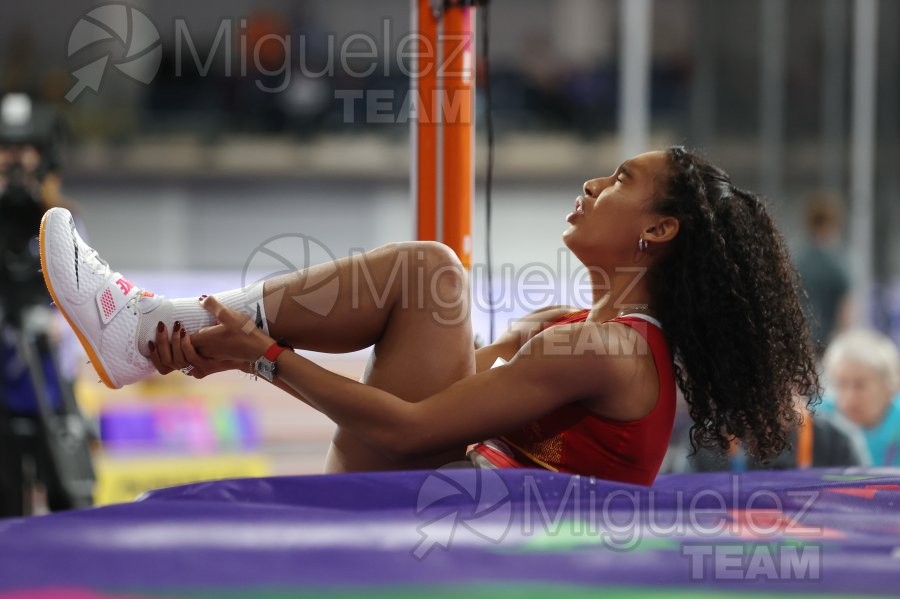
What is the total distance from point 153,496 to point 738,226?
2.87ft

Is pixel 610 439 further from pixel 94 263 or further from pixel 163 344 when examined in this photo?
pixel 94 263

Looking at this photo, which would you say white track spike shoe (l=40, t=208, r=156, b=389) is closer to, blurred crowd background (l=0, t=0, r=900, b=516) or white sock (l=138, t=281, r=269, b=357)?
white sock (l=138, t=281, r=269, b=357)

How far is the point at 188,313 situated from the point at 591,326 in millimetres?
572

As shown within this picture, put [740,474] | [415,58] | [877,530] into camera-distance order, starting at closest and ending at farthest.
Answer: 1. [877,530]
2. [740,474]
3. [415,58]

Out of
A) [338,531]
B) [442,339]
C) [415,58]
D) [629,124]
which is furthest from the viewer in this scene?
[629,124]

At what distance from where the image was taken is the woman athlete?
4.62 feet

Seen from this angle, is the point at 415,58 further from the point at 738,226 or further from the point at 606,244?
the point at 738,226

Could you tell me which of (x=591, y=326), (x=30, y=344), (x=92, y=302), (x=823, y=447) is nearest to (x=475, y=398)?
(x=591, y=326)

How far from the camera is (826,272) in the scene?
14.2ft

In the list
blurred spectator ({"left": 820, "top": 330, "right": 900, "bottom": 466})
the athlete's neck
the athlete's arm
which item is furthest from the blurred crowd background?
the athlete's arm

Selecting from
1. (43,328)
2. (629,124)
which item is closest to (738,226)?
(43,328)

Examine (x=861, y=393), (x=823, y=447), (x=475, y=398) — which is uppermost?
(x=475, y=398)

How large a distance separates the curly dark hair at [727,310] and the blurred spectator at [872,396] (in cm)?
120

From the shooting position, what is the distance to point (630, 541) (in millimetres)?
1131
